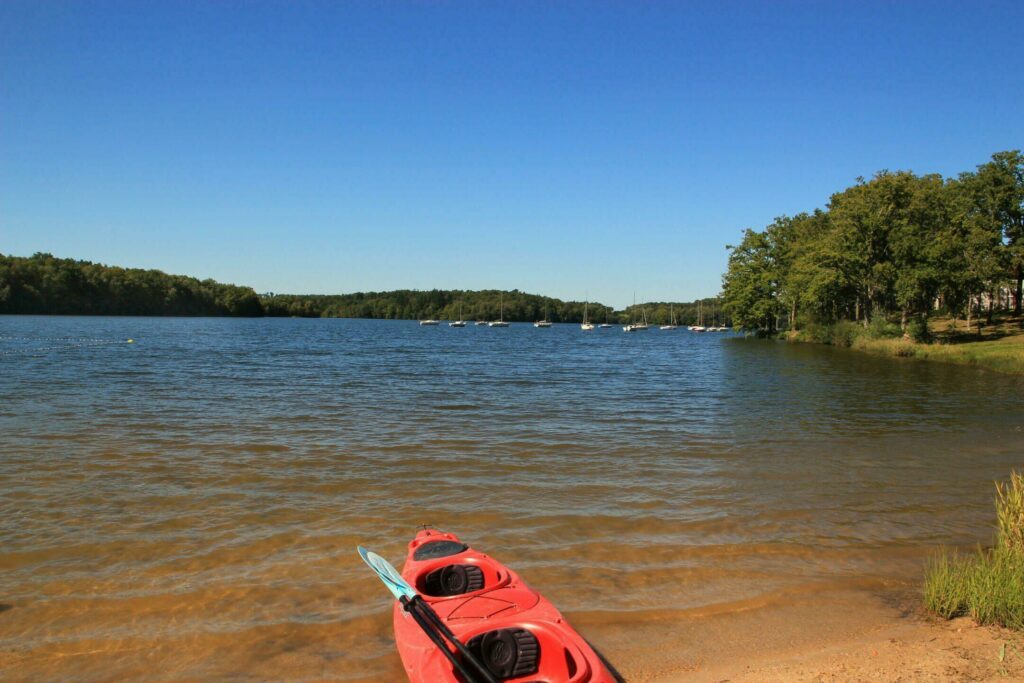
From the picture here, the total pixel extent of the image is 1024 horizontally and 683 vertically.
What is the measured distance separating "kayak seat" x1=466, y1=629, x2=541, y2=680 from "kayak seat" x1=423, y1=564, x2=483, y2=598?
103cm

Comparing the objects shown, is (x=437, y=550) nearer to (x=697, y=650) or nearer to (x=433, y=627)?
(x=433, y=627)

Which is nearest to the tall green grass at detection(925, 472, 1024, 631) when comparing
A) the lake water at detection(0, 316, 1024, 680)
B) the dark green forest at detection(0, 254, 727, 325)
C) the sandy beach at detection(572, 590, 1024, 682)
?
the sandy beach at detection(572, 590, 1024, 682)

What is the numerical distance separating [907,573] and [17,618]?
366 inches

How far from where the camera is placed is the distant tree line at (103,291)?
428ft

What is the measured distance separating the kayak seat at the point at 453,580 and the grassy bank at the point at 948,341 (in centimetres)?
3868

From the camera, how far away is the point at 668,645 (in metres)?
5.55

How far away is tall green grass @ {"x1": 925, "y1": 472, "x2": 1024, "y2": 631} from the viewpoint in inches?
206

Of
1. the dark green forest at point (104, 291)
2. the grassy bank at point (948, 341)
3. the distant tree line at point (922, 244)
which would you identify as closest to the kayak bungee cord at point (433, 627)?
the grassy bank at point (948, 341)

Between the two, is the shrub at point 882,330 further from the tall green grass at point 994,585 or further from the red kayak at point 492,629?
the red kayak at point 492,629

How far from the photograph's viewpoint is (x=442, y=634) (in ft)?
15.3

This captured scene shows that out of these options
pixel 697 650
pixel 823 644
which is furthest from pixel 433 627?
pixel 823 644

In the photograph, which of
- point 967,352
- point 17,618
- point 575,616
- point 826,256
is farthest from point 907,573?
point 826,256

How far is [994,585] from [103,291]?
6760 inches

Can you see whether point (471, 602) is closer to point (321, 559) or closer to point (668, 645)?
point (668, 645)
